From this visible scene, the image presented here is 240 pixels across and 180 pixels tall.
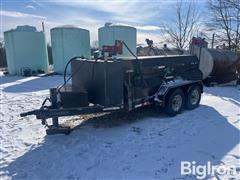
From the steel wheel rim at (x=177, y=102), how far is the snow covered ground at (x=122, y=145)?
215 millimetres

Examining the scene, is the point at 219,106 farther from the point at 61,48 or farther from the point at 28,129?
the point at 61,48

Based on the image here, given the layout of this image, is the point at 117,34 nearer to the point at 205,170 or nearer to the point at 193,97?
the point at 193,97

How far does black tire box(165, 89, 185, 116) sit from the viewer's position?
6.16 meters

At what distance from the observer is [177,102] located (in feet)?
21.1

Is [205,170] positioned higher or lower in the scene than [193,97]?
lower

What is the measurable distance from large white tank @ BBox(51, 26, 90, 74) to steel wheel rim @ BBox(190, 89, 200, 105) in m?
12.1

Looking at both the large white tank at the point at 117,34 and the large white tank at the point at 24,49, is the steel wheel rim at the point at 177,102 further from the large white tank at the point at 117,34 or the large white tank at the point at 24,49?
the large white tank at the point at 24,49

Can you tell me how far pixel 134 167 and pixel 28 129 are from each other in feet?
9.78

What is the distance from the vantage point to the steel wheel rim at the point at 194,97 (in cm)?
698

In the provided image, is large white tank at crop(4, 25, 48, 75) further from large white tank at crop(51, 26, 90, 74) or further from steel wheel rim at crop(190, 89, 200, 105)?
steel wheel rim at crop(190, 89, 200, 105)

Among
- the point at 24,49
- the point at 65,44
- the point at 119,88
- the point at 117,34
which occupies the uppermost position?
the point at 117,34

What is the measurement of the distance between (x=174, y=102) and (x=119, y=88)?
1779 millimetres

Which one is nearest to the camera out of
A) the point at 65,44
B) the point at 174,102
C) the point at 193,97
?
the point at 174,102

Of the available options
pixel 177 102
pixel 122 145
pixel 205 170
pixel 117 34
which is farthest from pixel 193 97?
pixel 117 34
